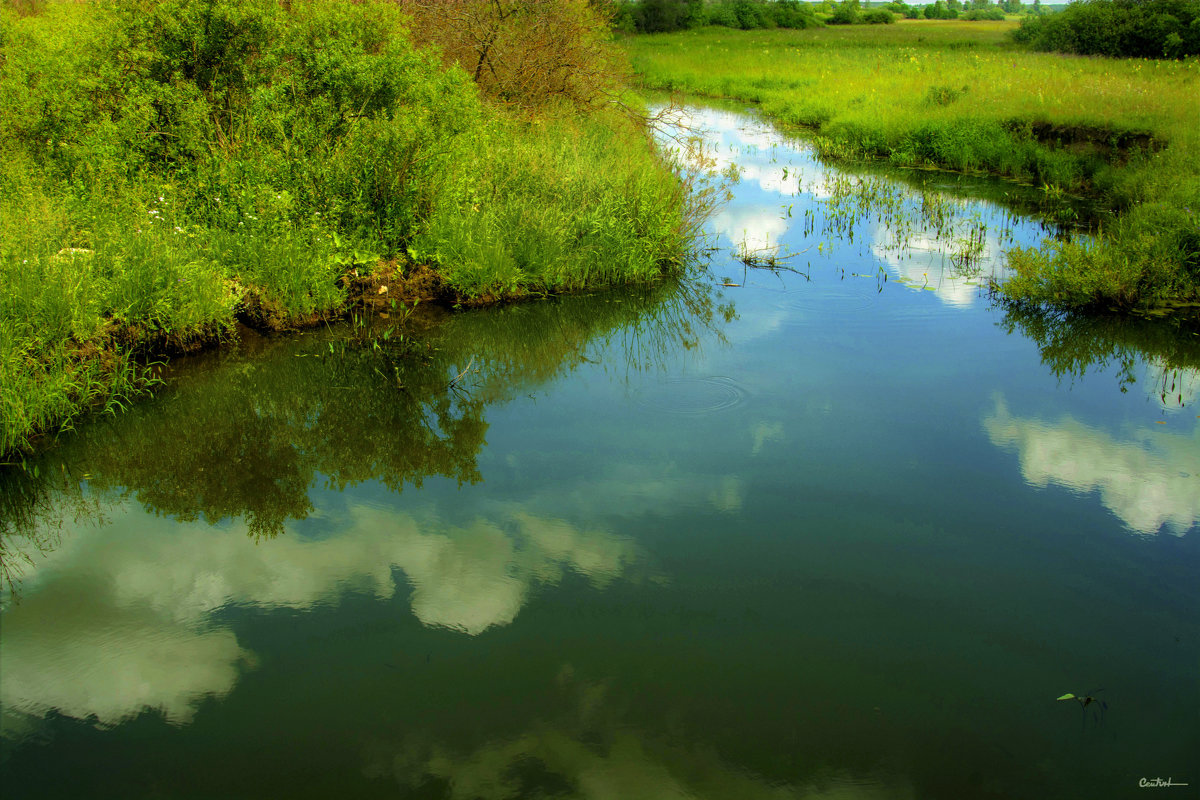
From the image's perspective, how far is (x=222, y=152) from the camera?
329 inches

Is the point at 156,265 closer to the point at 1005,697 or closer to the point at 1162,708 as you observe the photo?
the point at 1005,697

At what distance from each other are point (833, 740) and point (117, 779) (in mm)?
2802

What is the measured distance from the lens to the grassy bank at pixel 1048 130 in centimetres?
787

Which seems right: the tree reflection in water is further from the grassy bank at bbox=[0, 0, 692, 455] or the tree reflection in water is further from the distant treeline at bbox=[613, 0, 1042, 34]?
the distant treeline at bbox=[613, 0, 1042, 34]

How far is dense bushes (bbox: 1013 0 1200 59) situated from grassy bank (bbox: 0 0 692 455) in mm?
22434

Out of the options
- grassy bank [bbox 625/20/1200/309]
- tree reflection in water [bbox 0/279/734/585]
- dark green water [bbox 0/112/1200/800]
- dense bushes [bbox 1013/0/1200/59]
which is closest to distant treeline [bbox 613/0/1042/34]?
dense bushes [bbox 1013/0/1200/59]

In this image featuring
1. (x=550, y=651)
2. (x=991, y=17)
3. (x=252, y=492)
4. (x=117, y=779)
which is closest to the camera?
(x=117, y=779)

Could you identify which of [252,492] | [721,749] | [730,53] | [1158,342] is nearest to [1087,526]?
[721,749]

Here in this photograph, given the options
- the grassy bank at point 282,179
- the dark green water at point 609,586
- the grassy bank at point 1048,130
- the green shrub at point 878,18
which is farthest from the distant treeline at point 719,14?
the dark green water at point 609,586

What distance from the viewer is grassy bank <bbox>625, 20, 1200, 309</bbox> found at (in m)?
7.87

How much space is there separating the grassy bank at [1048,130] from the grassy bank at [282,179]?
434 cm

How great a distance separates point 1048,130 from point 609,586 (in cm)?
1288

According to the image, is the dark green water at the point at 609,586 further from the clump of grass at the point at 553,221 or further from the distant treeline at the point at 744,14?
the distant treeline at the point at 744,14

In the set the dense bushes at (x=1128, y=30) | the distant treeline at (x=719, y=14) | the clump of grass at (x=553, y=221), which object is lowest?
the clump of grass at (x=553, y=221)
